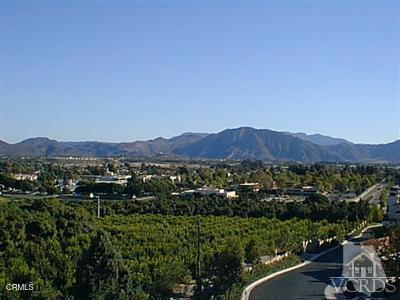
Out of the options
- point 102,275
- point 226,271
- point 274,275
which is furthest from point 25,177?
point 102,275

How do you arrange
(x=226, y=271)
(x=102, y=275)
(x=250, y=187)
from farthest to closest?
(x=250, y=187)
(x=226, y=271)
(x=102, y=275)

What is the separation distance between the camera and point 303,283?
51.9 feet

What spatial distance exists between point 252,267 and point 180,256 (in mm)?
2106

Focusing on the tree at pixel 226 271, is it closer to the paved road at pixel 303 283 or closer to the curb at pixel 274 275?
the curb at pixel 274 275

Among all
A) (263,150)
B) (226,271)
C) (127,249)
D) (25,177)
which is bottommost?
(127,249)

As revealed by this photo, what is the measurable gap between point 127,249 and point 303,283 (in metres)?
5.19

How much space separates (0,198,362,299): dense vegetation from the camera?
12.2m

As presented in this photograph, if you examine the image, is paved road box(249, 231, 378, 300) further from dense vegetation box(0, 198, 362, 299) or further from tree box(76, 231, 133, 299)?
tree box(76, 231, 133, 299)

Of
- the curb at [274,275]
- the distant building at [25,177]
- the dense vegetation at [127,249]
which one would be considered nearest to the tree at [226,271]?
the dense vegetation at [127,249]

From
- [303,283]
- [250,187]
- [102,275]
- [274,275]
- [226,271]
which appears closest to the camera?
[102,275]

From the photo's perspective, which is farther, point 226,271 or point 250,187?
point 250,187

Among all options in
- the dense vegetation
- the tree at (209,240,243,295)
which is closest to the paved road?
the tree at (209,240,243,295)

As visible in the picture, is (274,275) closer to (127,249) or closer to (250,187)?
(127,249)

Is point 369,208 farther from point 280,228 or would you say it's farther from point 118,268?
point 118,268
